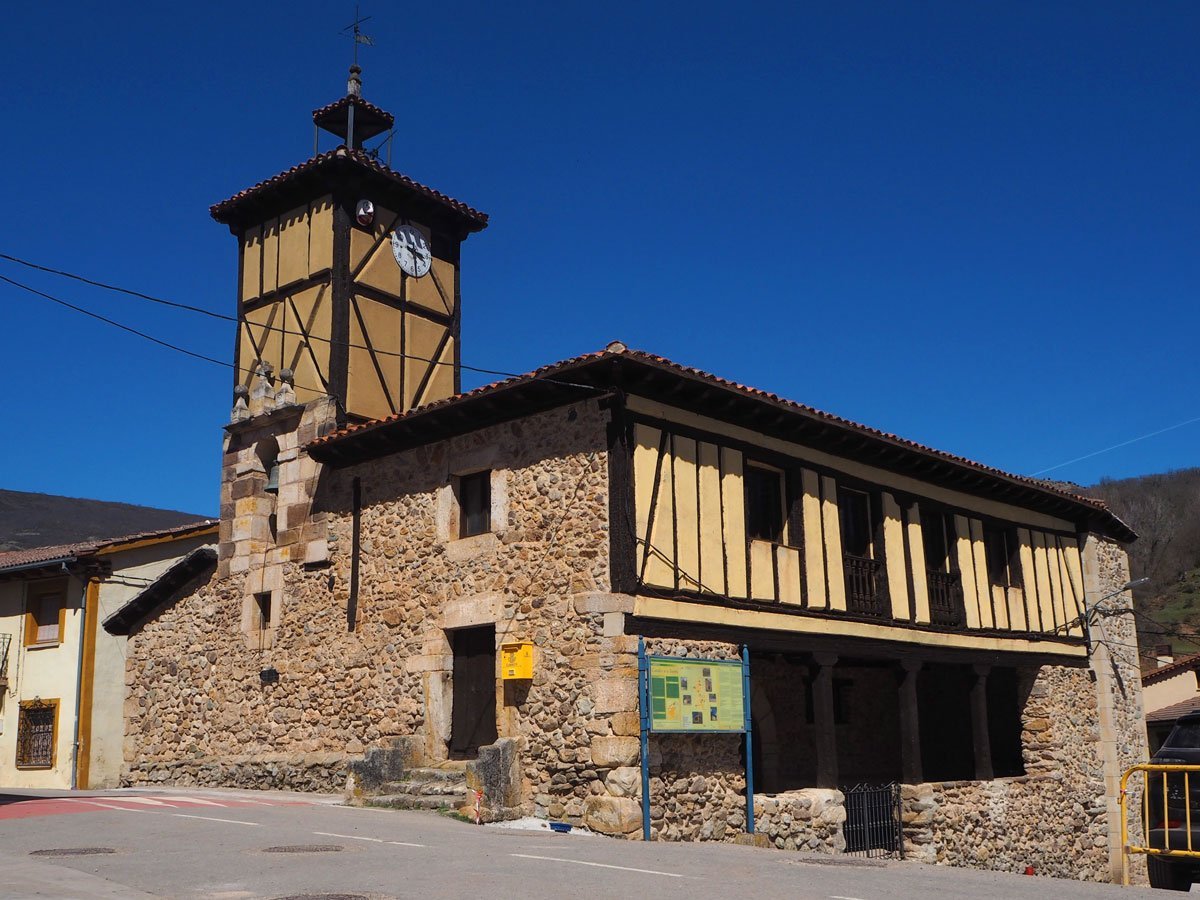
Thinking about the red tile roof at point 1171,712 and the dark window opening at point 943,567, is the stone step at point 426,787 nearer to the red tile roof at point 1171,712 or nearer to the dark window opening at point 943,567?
the dark window opening at point 943,567

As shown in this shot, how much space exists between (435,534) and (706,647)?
395cm

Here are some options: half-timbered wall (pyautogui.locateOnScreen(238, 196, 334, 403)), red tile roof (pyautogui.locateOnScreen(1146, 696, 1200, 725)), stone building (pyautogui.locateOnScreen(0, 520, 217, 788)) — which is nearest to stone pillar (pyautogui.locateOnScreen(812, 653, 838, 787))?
half-timbered wall (pyautogui.locateOnScreen(238, 196, 334, 403))

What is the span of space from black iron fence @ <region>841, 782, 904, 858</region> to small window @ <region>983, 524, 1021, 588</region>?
5217mm

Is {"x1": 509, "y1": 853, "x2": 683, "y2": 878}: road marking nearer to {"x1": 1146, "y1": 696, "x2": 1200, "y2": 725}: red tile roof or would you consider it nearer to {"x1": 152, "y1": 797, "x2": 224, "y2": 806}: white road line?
{"x1": 152, "y1": 797, "x2": 224, "y2": 806}: white road line

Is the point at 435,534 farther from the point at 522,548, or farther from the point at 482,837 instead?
the point at 482,837

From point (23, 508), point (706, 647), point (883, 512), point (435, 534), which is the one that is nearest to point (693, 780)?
point (706, 647)

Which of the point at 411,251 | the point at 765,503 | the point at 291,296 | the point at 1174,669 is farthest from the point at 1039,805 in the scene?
the point at 291,296

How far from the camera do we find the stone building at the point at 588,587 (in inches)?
516

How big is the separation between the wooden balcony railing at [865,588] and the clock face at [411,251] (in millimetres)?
8804

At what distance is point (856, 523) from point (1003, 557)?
4.55m

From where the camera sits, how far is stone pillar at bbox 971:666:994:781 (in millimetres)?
18406

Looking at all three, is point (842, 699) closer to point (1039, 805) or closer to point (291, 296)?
point (1039, 805)

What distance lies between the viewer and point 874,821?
16.0 metres

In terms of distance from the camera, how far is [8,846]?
32.4ft
